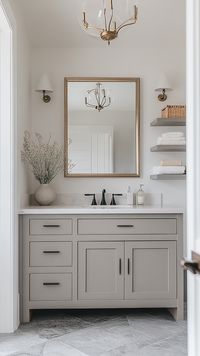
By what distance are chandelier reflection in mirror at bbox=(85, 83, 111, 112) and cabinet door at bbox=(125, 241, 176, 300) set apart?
1381 millimetres

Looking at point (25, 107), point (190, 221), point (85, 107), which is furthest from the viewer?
point (85, 107)

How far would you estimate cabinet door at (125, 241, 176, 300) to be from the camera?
3166 mm

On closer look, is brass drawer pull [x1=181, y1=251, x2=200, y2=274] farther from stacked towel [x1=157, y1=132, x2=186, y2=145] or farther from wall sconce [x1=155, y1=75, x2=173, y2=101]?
wall sconce [x1=155, y1=75, x2=173, y2=101]

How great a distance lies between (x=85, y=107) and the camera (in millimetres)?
3771

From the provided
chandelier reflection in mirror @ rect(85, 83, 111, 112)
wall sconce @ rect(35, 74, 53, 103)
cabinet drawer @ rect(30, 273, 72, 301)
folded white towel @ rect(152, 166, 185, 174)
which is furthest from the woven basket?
cabinet drawer @ rect(30, 273, 72, 301)

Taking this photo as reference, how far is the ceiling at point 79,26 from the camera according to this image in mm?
3062

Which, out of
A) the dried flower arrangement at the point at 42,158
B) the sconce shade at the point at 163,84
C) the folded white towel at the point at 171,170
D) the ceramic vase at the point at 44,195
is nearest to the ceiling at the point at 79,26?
the sconce shade at the point at 163,84

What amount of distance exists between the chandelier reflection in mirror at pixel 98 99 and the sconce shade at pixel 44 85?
376mm

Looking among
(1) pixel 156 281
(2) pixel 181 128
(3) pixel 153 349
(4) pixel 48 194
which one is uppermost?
(2) pixel 181 128

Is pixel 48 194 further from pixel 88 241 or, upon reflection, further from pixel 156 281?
pixel 156 281

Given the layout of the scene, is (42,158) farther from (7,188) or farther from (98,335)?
(98,335)

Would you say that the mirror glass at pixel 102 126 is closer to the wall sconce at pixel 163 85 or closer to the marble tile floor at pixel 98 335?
the wall sconce at pixel 163 85

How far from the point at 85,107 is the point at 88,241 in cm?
133

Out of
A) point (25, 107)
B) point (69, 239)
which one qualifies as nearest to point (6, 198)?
point (69, 239)
